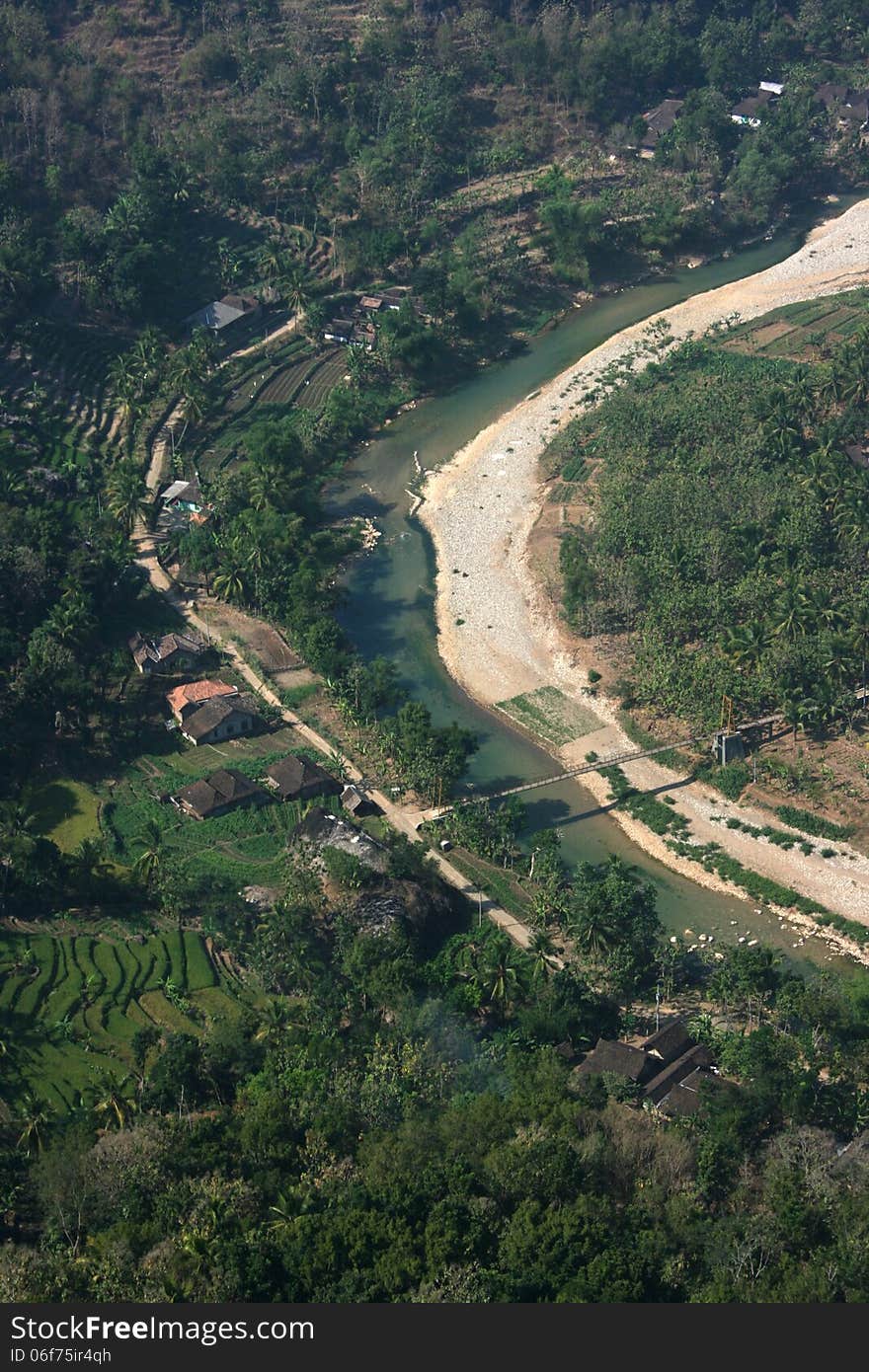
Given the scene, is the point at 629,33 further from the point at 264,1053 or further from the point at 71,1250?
the point at 71,1250

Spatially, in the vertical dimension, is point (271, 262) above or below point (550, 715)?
above

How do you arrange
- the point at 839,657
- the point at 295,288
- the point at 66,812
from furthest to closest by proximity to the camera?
the point at 295,288, the point at 839,657, the point at 66,812

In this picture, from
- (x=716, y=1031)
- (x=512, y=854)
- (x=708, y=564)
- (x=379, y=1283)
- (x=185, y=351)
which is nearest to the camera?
(x=379, y=1283)

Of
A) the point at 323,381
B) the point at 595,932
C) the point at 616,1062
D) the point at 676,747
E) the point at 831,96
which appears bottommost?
the point at 676,747

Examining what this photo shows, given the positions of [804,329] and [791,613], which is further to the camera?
[804,329]

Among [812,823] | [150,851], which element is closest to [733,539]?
[812,823]

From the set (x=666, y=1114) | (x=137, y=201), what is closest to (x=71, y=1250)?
(x=666, y=1114)

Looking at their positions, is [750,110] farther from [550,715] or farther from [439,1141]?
[439,1141]
